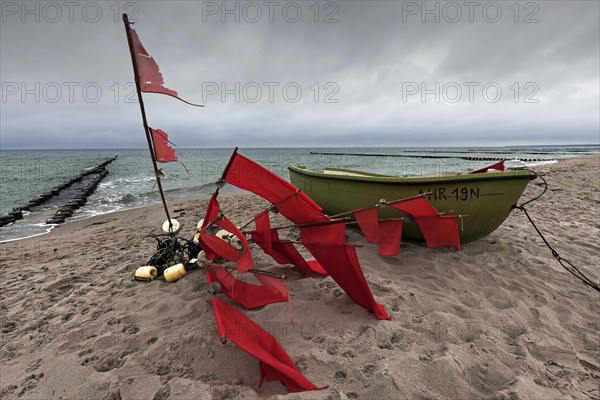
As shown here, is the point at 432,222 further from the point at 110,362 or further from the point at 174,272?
the point at 110,362

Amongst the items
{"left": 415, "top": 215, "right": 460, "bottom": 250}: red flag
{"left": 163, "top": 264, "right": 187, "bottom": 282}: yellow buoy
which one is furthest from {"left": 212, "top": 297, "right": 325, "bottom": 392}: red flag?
{"left": 415, "top": 215, "right": 460, "bottom": 250}: red flag

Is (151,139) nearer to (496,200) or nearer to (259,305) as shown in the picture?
(259,305)

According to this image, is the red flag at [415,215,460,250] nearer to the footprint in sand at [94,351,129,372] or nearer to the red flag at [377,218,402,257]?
the red flag at [377,218,402,257]

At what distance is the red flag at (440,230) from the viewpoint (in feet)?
11.5

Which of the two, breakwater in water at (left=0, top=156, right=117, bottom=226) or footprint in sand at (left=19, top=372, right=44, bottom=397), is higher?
breakwater in water at (left=0, top=156, right=117, bottom=226)

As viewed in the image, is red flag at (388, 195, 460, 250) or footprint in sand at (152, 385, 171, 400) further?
red flag at (388, 195, 460, 250)

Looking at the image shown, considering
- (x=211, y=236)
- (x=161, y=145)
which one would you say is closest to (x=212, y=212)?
(x=211, y=236)

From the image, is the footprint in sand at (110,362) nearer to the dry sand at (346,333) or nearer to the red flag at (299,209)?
the dry sand at (346,333)

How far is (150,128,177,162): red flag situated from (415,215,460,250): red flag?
3.56 metres

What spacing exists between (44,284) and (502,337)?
235 inches

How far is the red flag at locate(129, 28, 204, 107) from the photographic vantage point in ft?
11.8

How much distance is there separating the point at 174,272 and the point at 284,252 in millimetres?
1638

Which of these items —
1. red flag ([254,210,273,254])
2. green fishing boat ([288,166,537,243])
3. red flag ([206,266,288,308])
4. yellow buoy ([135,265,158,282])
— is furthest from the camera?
green fishing boat ([288,166,537,243])

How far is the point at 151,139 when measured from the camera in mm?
3973
